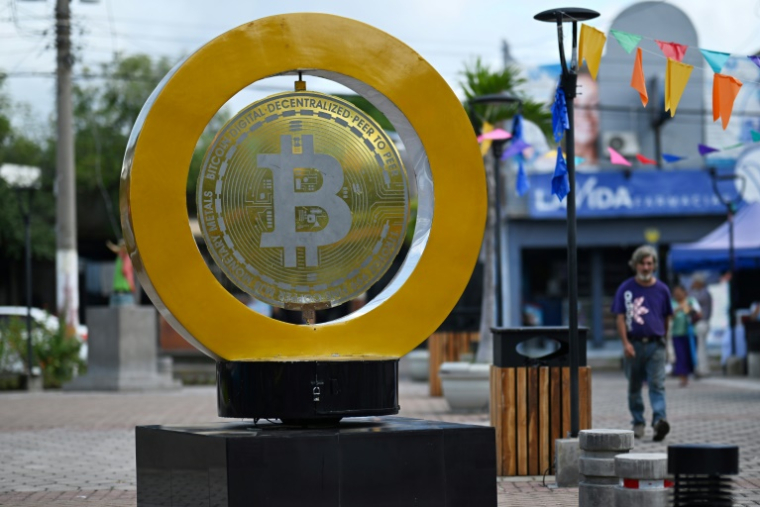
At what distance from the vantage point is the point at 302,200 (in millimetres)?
7754

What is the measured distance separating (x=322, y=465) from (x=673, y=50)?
20.1ft

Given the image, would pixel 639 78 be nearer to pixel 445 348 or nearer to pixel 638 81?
pixel 638 81

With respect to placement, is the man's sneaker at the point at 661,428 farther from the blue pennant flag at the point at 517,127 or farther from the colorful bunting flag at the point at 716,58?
the blue pennant flag at the point at 517,127

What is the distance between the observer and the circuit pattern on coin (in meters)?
7.63

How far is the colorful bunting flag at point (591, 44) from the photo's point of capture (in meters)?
10.3

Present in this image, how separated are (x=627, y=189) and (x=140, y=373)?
13.4 meters

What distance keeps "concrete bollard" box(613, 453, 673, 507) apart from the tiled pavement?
5.16 ft

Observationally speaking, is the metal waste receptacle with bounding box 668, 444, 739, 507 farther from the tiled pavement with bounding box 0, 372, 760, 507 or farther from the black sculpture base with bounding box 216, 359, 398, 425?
the tiled pavement with bounding box 0, 372, 760, 507

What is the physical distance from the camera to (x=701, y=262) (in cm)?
2825

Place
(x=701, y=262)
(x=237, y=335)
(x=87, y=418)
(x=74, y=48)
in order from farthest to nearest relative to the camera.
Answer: (x=701, y=262), (x=74, y=48), (x=87, y=418), (x=237, y=335)

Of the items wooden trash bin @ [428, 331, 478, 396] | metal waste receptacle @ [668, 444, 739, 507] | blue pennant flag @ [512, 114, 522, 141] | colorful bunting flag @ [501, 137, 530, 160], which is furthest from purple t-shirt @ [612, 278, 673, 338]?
wooden trash bin @ [428, 331, 478, 396]

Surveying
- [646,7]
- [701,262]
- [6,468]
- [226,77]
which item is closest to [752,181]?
[701,262]

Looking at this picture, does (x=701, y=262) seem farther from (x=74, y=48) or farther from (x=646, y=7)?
(x=74, y=48)

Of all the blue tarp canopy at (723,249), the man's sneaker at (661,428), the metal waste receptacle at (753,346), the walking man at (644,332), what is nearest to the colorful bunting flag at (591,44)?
the walking man at (644,332)
